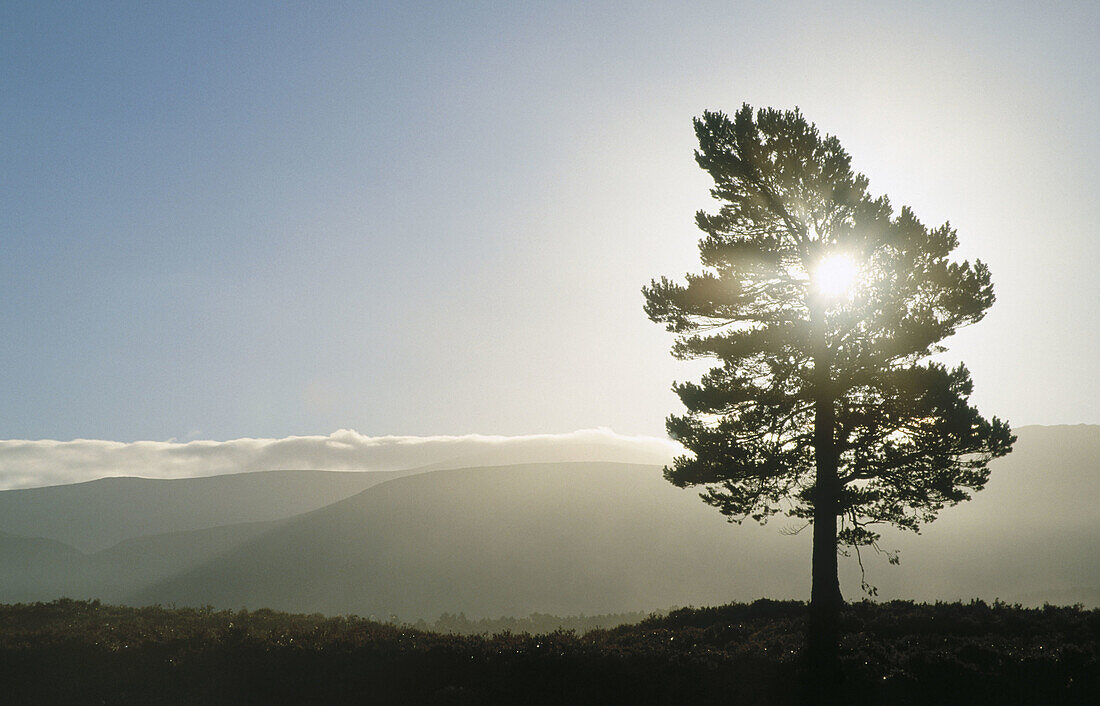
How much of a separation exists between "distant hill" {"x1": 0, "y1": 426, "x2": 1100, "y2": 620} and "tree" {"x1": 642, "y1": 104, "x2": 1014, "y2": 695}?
99476mm

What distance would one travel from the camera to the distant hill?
120312 millimetres

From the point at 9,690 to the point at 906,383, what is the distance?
20.6 m

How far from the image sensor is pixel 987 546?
154 meters

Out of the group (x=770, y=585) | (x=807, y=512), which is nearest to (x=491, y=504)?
(x=770, y=585)

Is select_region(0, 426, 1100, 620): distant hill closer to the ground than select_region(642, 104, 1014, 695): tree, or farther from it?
closer to the ground

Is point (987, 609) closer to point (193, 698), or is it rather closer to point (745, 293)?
point (745, 293)

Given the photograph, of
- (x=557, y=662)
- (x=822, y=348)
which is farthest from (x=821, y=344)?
(x=557, y=662)

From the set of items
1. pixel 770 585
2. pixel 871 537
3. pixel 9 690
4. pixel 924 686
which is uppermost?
pixel 871 537

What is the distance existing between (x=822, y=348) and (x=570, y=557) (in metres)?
125

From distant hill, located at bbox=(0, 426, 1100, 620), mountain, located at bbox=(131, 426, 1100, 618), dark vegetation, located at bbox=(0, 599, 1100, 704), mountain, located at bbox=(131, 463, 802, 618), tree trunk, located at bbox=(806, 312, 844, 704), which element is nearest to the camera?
dark vegetation, located at bbox=(0, 599, 1100, 704)

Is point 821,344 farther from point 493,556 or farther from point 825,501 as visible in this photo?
point 493,556

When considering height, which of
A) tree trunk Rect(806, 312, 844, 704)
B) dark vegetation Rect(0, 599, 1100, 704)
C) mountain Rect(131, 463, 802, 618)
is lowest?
mountain Rect(131, 463, 802, 618)

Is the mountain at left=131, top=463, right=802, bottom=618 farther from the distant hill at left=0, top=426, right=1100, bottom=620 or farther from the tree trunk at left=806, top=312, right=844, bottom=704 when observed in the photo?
the tree trunk at left=806, top=312, right=844, bottom=704

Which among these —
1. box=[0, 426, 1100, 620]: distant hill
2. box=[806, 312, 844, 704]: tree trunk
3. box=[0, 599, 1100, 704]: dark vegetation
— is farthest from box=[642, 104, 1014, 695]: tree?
box=[0, 426, 1100, 620]: distant hill
